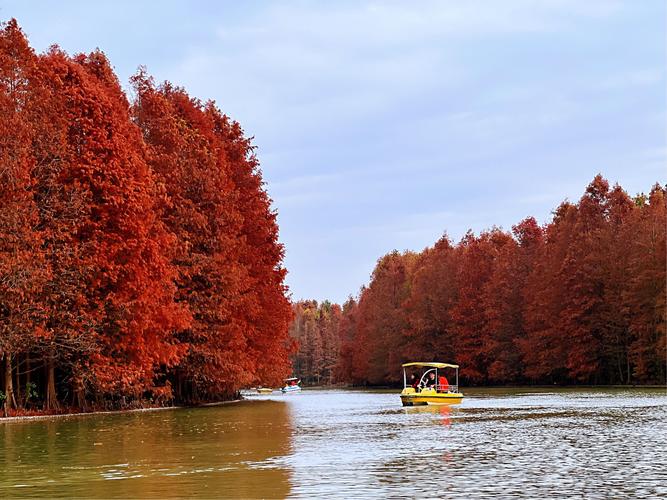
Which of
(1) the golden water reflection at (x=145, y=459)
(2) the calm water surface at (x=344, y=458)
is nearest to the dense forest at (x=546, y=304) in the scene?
(2) the calm water surface at (x=344, y=458)

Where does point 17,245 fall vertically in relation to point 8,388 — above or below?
above

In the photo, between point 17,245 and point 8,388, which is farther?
point 8,388

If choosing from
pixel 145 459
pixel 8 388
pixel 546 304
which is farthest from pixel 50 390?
pixel 546 304

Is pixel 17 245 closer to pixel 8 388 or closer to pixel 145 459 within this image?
pixel 8 388

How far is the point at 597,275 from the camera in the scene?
321 feet

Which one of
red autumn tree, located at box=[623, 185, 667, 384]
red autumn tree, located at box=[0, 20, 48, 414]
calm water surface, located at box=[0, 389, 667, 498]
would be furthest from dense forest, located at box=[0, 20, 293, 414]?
red autumn tree, located at box=[623, 185, 667, 384]

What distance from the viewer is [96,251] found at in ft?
160

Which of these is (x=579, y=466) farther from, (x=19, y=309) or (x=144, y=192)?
(x=144, y=192)

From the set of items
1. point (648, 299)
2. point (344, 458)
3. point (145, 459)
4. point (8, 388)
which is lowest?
point (344, 458)

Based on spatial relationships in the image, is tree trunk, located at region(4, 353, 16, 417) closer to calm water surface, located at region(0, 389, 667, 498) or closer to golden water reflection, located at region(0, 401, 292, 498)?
calm water surface, located at region(0, 389, 667, 498)

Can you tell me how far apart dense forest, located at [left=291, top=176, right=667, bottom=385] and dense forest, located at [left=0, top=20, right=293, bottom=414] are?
43797 mm

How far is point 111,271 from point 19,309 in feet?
18.3

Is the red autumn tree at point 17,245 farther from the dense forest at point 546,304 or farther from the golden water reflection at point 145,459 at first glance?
the dense forest at point 546,304

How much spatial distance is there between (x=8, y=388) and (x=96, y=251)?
761cm
